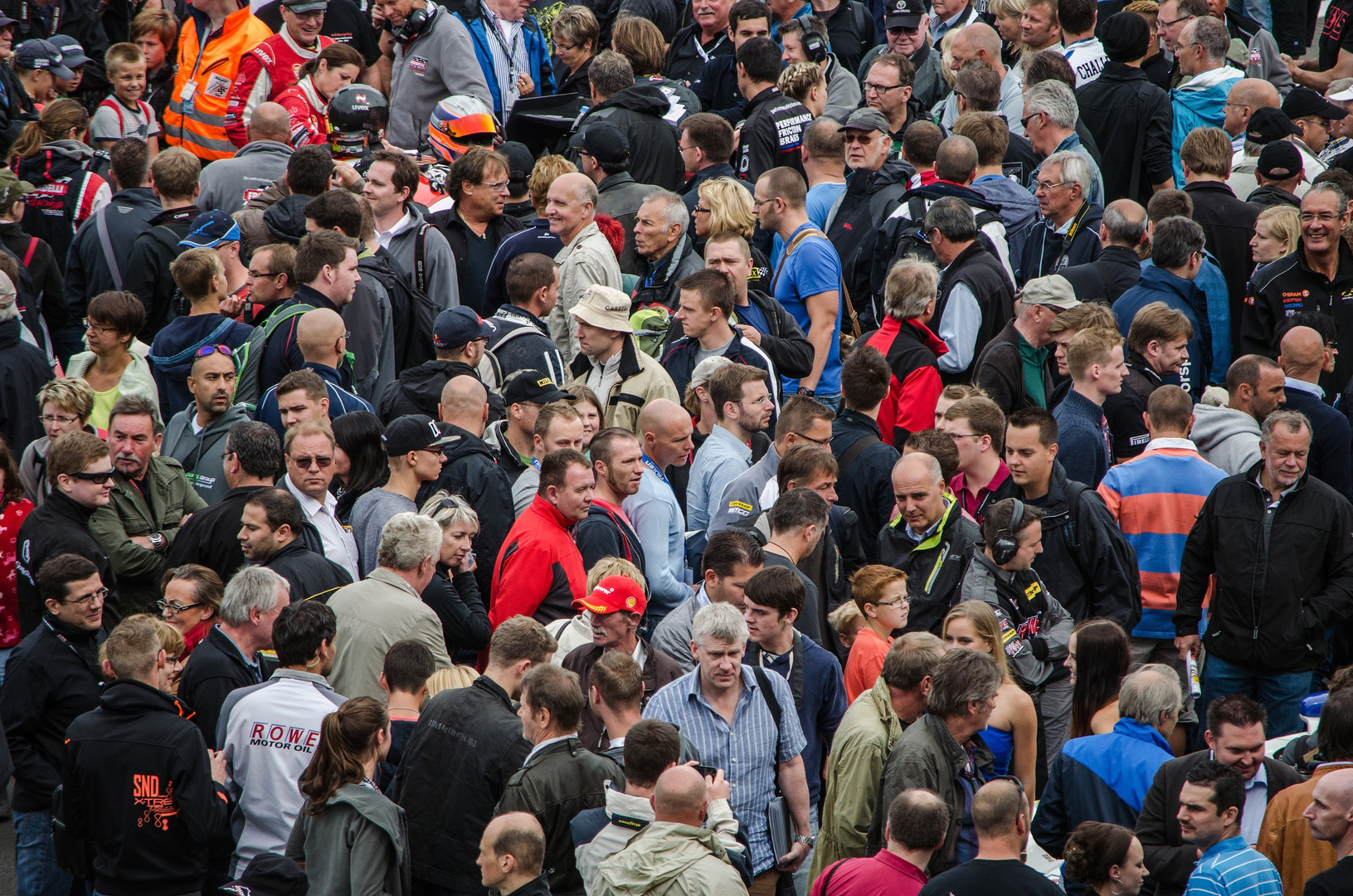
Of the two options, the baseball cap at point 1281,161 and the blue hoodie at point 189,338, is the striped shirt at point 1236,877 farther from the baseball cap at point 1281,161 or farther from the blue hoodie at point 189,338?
the baseball cap at point 1281,161

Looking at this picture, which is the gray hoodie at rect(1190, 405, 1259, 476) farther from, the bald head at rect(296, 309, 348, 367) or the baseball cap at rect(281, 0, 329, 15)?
the baseball cap at rect(281, 0, 329, 15)

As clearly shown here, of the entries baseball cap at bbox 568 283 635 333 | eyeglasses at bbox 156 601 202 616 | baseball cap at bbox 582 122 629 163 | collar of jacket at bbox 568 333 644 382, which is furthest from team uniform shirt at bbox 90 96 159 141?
eyeglasses at bbox 156 601 202 616

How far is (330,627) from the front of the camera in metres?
5.36

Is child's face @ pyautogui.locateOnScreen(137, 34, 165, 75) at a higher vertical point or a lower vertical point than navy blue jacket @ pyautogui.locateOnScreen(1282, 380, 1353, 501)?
higher

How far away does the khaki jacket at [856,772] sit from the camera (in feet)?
17.8

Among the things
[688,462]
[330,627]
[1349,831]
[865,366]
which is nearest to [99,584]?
[330,627]

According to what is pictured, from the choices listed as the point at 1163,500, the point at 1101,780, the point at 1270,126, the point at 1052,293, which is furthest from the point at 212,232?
the point at 1270,126

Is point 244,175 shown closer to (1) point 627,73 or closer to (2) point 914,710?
(1) point 627,73

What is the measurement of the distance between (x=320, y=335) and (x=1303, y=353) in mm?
5281

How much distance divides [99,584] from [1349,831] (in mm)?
4931

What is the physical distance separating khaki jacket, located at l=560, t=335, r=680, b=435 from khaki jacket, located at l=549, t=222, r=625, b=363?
0.92m

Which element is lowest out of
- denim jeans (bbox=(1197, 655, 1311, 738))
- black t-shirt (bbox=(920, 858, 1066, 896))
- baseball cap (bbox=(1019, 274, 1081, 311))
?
denim jeans (bbox=(1197, 655, 1311, 738))

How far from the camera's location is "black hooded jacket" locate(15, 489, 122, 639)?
6441 millimetres

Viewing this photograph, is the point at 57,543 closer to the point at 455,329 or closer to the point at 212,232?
the point at 455,329
